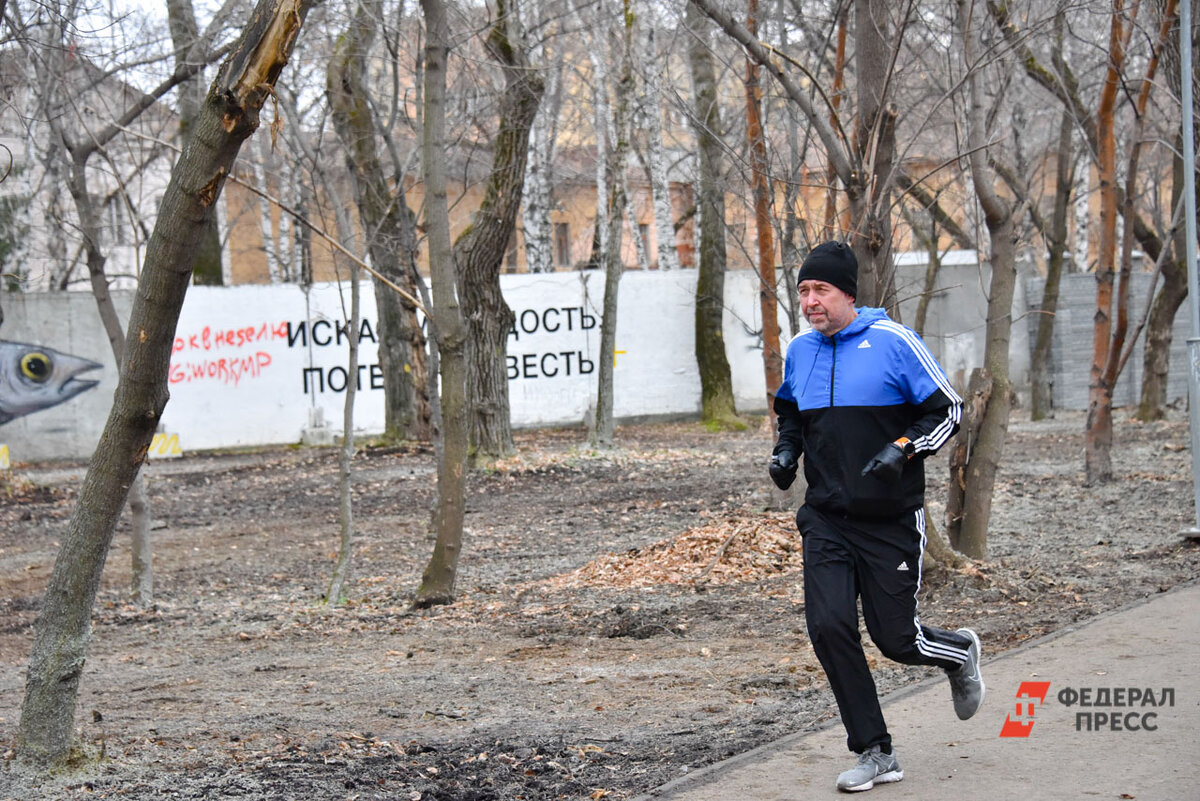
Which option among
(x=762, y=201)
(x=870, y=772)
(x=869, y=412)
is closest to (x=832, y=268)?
(x=869, y=412)

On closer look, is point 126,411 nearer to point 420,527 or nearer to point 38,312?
point 420,527

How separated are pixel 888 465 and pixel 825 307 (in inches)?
24.2

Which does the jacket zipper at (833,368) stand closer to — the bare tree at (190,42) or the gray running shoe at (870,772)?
the gray running shoe at (870,772)

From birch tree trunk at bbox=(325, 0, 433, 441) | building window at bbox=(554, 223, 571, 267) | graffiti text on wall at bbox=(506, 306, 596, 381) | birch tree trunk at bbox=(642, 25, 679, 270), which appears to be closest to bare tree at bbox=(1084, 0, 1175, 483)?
birch tree trunk at bbox=(325, 0, 433, 441)

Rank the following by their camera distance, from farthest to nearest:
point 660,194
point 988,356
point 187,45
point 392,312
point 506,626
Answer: point 660,194, point 392,312, point 187,45, point 988,356, point 506,626

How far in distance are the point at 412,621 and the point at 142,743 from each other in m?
2.94

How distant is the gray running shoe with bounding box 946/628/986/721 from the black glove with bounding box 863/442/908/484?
32.0 inches

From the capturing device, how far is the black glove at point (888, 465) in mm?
3941

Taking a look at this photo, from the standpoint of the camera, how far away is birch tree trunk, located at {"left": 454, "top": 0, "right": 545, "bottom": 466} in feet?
46.7

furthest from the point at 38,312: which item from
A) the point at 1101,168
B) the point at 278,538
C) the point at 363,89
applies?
Answer: the point at 1101,168

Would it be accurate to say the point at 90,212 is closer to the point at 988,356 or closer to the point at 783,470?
the point at 988,356

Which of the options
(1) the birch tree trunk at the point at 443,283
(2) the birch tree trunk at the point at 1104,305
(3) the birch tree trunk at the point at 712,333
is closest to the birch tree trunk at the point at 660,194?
(3) the birch tree trunk at the point at 712,333

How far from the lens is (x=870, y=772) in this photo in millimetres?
4020

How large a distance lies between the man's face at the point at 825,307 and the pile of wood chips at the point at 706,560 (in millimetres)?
4439
